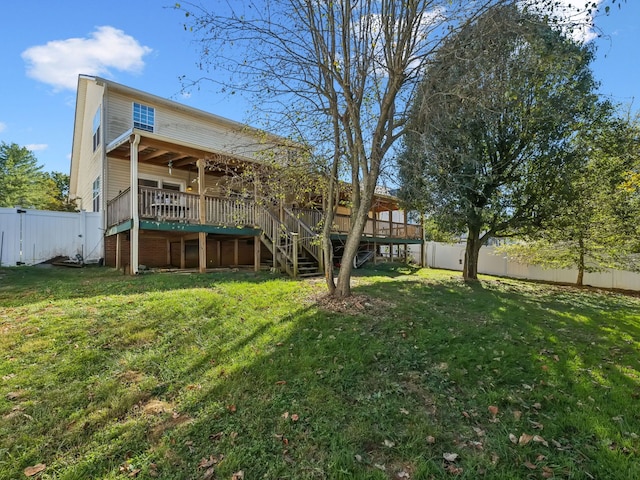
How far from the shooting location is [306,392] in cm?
384

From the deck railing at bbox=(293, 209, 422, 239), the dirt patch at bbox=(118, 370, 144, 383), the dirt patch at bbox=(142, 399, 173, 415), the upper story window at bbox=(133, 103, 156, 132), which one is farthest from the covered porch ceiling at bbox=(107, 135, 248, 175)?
the dirt patch at bbox=(142, 399, 173, 415)

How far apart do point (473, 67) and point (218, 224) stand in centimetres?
839

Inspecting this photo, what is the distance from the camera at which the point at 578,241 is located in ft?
45.3

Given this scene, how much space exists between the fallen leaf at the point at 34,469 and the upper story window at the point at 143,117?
13.4m

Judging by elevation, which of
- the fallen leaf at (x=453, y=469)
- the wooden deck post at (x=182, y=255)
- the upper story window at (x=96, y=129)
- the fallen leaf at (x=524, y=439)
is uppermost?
the upper story window at (x=96, y=129)

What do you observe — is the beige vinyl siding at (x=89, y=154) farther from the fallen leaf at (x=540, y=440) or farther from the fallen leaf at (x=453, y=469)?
the fallen leaf at (x=540, y=440)

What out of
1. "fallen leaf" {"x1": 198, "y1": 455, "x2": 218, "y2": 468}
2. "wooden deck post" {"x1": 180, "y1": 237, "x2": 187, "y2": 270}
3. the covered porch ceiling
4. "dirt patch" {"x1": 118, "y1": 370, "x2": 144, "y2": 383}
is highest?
the covered porch ceiling

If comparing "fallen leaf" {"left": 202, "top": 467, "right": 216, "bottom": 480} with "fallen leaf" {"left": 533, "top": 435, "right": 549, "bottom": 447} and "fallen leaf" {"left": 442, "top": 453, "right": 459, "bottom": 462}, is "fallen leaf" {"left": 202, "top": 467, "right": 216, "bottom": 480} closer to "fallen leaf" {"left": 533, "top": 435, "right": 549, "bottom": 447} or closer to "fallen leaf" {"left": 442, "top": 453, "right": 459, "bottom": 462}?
"fallen leaf" {"left": 442, "top": 453, "right": 459, "bottom": 462}

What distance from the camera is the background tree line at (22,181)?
26.7 metres

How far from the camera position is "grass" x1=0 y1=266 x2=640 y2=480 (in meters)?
2.86

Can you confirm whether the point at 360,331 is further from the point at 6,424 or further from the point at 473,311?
the point at 6,424

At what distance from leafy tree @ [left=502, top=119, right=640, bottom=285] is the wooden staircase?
812cm

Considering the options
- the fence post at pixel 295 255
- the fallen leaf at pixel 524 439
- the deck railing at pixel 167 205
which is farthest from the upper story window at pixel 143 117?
the fallen leaf at pixel 524 439

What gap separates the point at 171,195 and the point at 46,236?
4.80m
